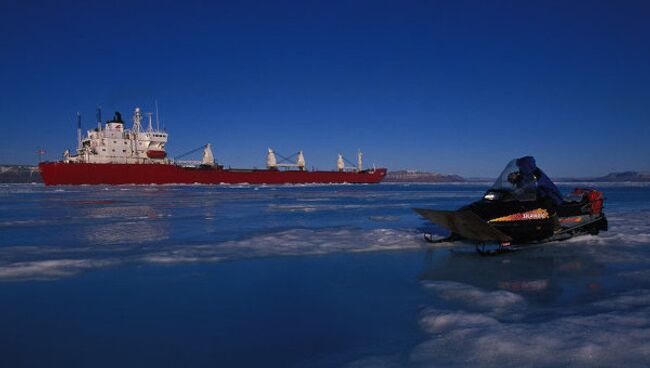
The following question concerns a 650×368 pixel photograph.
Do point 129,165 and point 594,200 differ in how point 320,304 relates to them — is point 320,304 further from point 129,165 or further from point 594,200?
point 129,165

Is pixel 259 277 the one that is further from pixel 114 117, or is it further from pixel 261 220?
pixel 114 117

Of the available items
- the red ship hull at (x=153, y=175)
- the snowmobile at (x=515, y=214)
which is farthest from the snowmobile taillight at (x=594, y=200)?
the red ship hull at (x=153, y=175)

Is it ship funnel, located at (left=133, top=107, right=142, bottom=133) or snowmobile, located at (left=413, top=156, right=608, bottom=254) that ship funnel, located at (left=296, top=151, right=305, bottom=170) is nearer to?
ship funnel, located at (left=133, top=107, right=142, bottom=133)

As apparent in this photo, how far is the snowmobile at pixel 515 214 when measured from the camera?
718 cm

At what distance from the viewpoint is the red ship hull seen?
49250mm

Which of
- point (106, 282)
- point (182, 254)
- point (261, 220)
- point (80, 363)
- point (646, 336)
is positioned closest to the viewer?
point (80, 363)

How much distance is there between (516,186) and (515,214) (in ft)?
1.89

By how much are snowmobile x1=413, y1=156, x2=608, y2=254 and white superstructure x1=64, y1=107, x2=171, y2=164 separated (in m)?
54.0

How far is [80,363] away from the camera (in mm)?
2871

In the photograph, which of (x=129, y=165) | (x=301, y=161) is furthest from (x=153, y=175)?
(x=301, y=161)

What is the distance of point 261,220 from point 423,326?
9.83 metres

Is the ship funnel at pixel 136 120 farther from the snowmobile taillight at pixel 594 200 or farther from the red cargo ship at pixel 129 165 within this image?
the snowmobile taillight at pixel 594 200

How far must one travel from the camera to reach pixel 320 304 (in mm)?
4250

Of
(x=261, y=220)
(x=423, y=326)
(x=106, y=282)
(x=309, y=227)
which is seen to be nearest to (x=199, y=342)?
(x=423, y=326)
